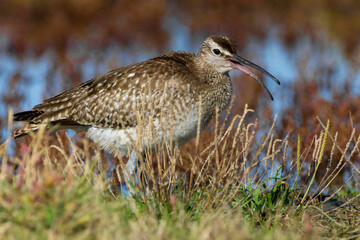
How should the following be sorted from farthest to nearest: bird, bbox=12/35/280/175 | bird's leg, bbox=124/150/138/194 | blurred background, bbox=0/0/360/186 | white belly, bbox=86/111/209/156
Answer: blurred background, bbox=0/0/360/186 < bird, bbox=12/35/280/175 < white belly, bbox=86/111/209/156 < bird's leg, bbox=124/150/138/194

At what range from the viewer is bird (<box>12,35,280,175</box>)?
618cm

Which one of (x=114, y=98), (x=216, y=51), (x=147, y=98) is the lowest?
(x=147, y=98)

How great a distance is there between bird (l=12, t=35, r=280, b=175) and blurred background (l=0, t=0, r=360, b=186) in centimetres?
165

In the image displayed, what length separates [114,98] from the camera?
654cm

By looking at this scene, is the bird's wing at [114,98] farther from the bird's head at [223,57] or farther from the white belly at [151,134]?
the bird's head at [223,57]

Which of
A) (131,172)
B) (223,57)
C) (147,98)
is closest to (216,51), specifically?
(223,57)

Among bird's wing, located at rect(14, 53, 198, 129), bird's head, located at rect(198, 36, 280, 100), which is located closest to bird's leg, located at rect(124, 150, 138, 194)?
bird's wing, located at rect(14, 53, 198, 129)

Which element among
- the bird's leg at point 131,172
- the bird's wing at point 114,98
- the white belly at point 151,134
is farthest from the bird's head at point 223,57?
the bird's leg at point 131,172

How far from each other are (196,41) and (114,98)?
940 cm

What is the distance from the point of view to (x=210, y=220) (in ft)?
14.2

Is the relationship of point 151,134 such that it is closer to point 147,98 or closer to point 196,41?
point 147,98

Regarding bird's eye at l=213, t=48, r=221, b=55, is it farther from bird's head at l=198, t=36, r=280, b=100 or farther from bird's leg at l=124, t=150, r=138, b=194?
bird's leg at l=124, t=150, r=138, b=194

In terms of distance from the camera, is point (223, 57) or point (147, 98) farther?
point (223, 57)

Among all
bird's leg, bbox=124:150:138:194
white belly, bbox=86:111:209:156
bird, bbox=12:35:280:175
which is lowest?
bird's leg, bbox=124:150:138:194
